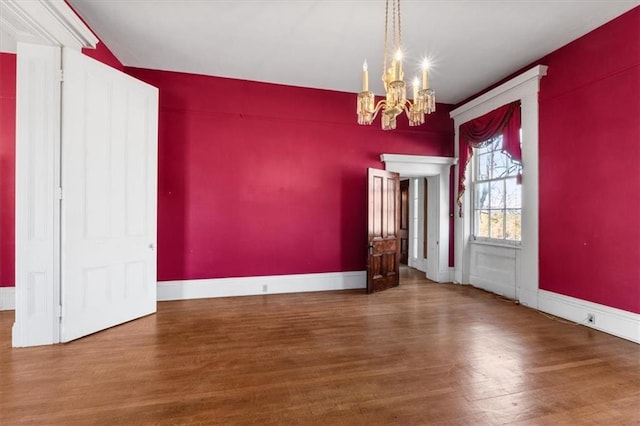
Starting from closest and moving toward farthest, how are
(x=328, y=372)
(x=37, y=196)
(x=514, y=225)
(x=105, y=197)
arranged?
(x=328, y=372) < (x=37, y=196) < (x=105, y=197) < (x=514, y=225)

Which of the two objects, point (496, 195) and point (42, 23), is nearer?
point (42, 23)

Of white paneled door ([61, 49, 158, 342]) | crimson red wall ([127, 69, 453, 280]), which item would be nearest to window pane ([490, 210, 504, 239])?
crimson red wall ([127, 69, 453, 280])

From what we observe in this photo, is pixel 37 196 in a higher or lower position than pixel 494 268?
higher

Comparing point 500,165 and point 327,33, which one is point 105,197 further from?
point 500,165

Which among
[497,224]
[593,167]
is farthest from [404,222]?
[593,167]

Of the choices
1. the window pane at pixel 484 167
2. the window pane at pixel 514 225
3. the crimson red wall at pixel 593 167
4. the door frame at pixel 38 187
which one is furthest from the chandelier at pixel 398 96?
the window pane at pixel 484 167

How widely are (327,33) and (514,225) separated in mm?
3856

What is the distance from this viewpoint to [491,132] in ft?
16.5

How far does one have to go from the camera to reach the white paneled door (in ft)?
10.3

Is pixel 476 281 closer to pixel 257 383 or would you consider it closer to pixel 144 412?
pixel 257 383

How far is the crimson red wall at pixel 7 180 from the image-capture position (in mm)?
4195

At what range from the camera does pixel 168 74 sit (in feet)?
15.6

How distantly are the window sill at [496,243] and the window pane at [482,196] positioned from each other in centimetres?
58

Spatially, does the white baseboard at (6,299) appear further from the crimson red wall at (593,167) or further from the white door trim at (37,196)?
the crimson red wall at (593,167)
